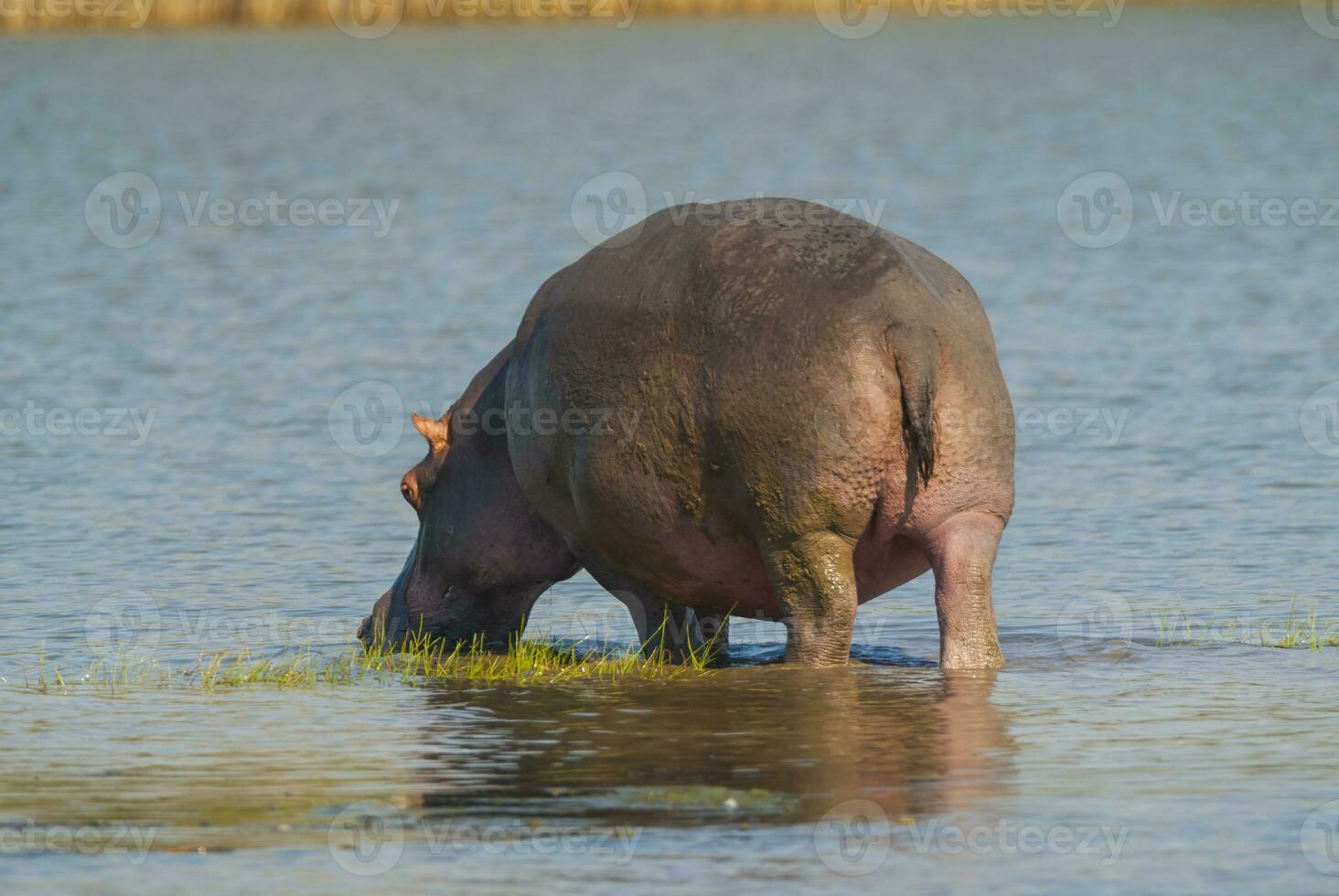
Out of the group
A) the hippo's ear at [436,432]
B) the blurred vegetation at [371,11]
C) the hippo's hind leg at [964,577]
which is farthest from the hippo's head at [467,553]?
the blurred vegetation at [371,11]

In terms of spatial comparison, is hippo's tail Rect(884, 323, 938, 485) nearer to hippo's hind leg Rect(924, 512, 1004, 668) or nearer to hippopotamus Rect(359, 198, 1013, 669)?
hippopotamus Rect(359, 198, 1013, 669)

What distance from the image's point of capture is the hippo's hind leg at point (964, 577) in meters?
9.24

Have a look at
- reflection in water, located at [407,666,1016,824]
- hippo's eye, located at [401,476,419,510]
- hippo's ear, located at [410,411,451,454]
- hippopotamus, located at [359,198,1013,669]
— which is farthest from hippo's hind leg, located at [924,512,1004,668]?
hippo's eye, located at [401,476,419,510]

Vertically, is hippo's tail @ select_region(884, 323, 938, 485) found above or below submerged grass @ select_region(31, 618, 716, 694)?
above

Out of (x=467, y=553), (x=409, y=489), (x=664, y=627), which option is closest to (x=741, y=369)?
(x=664, y=627)

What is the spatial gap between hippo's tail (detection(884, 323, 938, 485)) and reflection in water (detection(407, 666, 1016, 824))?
104cm

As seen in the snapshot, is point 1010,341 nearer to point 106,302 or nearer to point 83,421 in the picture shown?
point 83,421

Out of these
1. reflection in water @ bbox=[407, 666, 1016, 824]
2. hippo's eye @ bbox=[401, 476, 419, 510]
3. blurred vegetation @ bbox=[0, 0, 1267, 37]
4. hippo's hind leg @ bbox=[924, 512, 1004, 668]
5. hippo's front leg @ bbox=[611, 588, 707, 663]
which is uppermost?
blurred vegetation @ bbox=[0, 0, 1267, 37]

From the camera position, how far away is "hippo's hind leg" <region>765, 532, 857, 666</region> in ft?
30.5

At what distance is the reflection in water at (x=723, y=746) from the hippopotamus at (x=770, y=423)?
32 centimetres

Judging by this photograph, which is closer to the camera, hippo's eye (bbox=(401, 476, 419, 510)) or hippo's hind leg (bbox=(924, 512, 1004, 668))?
hippo's hind leg (bbox=(924, 512, 1004, 668))

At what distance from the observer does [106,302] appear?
77.5 feet

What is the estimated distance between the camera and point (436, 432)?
10984 millimetres

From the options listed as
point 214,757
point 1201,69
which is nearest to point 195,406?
point 214,757
